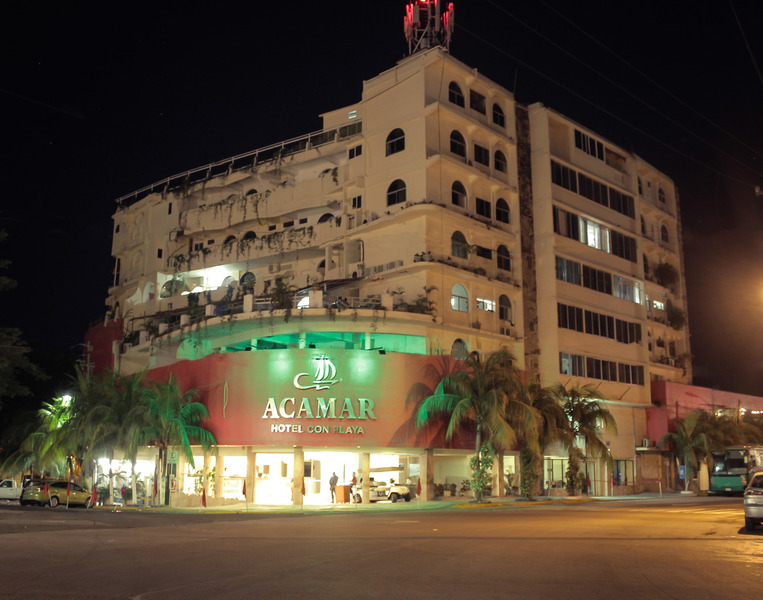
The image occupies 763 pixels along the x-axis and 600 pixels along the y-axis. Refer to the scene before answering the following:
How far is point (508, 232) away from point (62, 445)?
2967 centimetres

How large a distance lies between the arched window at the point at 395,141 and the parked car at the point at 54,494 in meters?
26.3

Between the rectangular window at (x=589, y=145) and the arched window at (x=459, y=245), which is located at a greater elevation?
the rectangular window at (x=589, y=145)

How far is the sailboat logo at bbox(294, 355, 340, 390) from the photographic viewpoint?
3866 centimetres

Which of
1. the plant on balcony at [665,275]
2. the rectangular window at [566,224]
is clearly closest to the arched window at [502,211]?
the rectangular window at [566,224]

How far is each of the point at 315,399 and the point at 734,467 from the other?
28535 millimetres

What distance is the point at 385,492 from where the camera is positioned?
130ft

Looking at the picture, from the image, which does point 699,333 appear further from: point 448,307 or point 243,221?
point 243,221

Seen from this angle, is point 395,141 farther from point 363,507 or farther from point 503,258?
point 363,507

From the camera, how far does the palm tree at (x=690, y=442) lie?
52812 mm

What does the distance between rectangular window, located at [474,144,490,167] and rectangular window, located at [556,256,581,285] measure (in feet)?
26.5

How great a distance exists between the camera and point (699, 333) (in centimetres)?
7062

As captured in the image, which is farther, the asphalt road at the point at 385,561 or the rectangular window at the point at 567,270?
the rectangular window at the point at 567,270

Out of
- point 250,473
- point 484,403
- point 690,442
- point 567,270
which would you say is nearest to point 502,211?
point 567,270

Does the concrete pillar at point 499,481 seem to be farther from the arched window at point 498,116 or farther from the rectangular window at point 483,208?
the arched window at point 498,116
